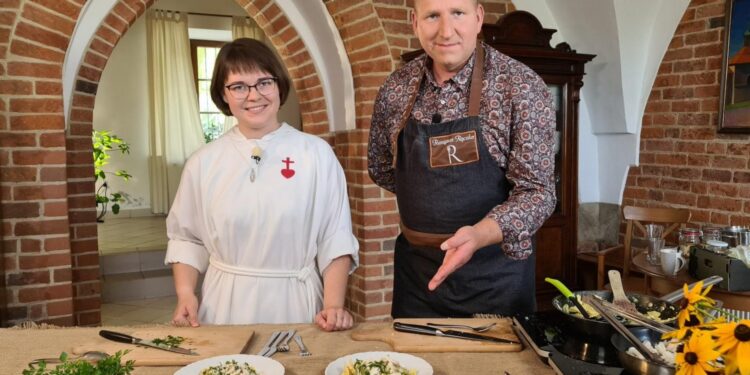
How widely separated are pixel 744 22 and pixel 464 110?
2.79m

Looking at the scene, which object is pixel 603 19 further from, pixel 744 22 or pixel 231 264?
pixel 231 264

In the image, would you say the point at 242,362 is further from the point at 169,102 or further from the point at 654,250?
the point at 169,102

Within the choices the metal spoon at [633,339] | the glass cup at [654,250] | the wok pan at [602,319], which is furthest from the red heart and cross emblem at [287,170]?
the glass cup at [654,250]

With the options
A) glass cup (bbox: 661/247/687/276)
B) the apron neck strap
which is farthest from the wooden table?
glass cup (bbox: 661/247/687/276)

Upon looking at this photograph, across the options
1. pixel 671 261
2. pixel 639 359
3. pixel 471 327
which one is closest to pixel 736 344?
pixel 639 359

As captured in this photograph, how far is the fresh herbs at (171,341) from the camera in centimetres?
144

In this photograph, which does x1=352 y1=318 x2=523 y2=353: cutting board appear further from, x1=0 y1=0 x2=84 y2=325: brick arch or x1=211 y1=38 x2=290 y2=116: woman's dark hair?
x1=0 y1=0 x2=84 y2=325: brick arch

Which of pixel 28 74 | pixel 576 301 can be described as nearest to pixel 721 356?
pixel 576 301

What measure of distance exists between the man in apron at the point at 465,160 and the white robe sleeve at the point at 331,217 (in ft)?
0.70

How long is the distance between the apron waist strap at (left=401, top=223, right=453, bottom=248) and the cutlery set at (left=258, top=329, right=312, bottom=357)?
0.62 metres

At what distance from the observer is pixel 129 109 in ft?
28.0

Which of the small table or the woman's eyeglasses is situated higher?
the woman's eyeglasses

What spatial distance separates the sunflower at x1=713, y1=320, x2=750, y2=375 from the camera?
762 millimetres

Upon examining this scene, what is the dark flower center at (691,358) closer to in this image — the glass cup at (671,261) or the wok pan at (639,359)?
the wok pan at (639,359)
